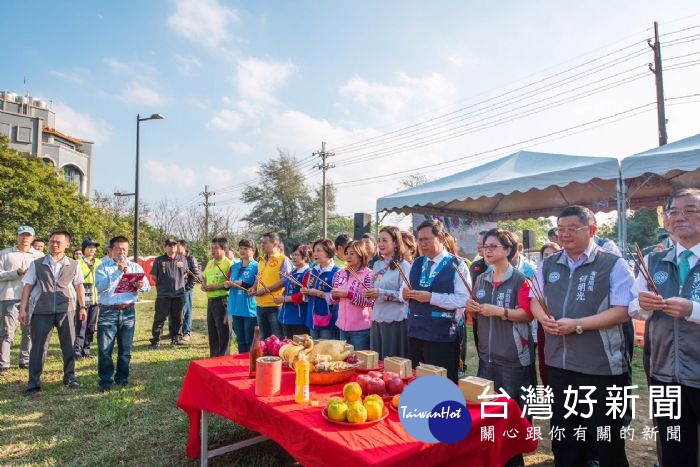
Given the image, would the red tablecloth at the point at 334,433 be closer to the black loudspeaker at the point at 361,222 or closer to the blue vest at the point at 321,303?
the blue vest at the point at 321,303

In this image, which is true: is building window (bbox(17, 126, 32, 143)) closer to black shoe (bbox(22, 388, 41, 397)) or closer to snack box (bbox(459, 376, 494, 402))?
black shoe (bbox(22, 388, 41, 397))

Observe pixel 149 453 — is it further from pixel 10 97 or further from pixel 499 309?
pixel 10 97

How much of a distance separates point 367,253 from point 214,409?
1785 mm

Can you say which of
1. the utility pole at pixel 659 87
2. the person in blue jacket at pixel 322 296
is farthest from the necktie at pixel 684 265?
the utility pole at pixel 659 87

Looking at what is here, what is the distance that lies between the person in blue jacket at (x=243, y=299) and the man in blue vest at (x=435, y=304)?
2393 mm

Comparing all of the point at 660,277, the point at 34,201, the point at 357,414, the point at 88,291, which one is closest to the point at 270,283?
the point at 88,291

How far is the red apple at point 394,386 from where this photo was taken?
1803 millimetres

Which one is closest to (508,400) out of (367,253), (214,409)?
(214,409)

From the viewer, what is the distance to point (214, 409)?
223 centimetres

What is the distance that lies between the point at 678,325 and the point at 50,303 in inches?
193

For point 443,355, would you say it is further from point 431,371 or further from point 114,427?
point 114,427

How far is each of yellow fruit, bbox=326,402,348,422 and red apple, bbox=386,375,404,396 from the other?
33 centimetres

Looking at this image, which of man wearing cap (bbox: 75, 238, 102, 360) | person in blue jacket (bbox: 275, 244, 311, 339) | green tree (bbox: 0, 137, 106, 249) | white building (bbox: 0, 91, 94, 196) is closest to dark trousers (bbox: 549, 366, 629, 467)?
person in blue jacket (bbox: 275, 244, 311, 339)

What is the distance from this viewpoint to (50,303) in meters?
4.04
